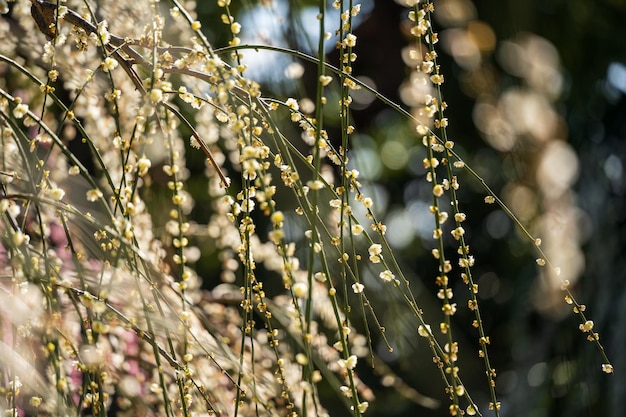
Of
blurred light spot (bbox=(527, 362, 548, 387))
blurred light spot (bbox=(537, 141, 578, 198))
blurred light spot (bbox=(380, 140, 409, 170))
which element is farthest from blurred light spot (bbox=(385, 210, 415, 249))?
blurred light spot (bbox=(527, 362, 548, 387))

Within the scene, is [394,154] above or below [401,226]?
above

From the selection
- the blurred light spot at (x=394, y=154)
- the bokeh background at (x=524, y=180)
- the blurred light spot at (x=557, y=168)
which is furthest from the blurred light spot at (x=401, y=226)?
the blurred light spot at (x=557, y=168)

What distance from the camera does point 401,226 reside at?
101 inches

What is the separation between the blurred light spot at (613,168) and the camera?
224cm

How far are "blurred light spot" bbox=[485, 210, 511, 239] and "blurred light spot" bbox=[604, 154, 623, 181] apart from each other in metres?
0.37

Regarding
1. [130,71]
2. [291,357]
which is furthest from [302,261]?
[130,71]

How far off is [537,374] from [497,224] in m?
0.59

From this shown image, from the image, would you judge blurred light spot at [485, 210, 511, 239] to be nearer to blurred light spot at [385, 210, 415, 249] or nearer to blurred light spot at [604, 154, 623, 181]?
blurred light spot at [385, 210, 415, 249]

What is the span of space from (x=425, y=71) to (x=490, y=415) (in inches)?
65.4

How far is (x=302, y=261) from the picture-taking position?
1.40 metres

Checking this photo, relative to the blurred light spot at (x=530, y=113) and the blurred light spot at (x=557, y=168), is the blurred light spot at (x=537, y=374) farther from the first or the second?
the blurred light spot at (x=530, y=113)

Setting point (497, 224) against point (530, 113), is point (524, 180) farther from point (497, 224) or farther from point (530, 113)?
point (497, 224)

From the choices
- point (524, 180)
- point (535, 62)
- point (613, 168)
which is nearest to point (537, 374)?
point (524, 180)

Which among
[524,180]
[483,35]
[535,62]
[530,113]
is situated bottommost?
[524,180]
